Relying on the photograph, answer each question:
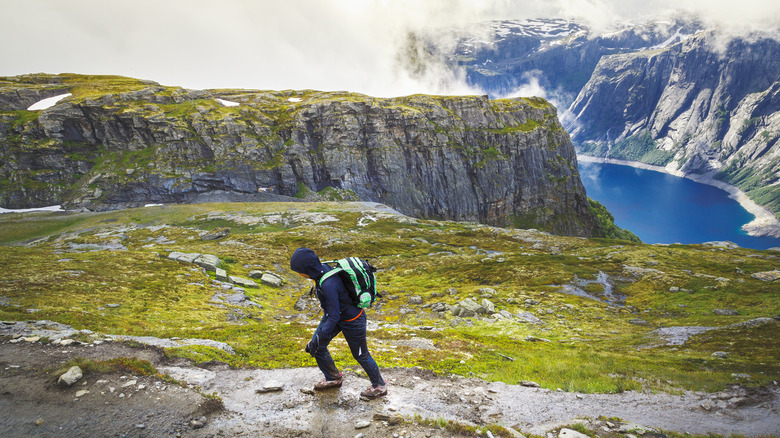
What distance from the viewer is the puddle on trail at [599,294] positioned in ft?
105

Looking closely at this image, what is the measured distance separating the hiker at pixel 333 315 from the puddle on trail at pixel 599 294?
31082mm

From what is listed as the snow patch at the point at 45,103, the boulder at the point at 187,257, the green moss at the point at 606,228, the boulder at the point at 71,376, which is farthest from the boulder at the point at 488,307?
the green moss at the point at 606,228

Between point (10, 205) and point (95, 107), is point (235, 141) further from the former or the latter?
point (10, 205)

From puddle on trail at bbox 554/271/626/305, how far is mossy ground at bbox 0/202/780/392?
563 millimetres

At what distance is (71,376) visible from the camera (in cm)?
775

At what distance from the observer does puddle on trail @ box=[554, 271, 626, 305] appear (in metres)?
32.1

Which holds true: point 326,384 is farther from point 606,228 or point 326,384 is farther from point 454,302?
point 606,228

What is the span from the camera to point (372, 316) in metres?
25.3

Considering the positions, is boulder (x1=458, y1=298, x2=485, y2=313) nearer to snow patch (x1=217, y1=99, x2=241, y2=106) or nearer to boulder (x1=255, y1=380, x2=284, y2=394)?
boulder (x1=255, y1=380, x2=284, y2=394)

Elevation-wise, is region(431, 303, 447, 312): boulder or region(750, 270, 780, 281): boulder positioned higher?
region(750, 270, 780, 281): boulder

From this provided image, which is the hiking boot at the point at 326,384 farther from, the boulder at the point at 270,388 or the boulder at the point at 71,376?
the boulder at the point at 71,376

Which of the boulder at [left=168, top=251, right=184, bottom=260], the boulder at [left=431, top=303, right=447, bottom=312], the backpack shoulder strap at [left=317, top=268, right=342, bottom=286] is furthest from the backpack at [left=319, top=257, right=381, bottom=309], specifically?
the boulder at [left=168, top=251, right=184, bottom=260]

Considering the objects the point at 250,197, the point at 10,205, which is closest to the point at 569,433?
the point at 250,197

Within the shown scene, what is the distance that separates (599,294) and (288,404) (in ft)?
115
